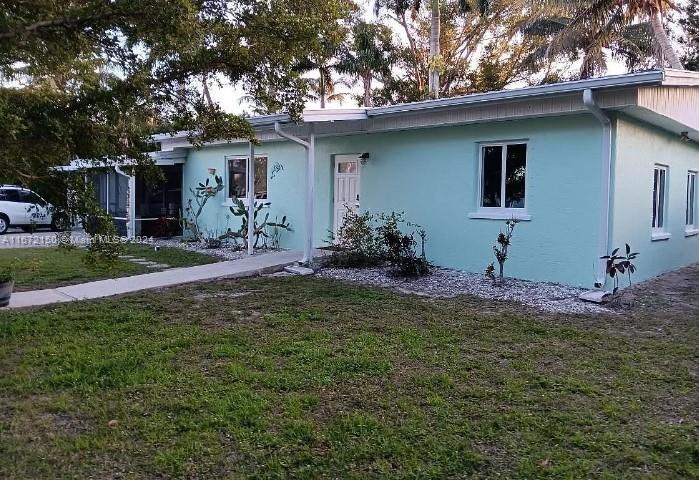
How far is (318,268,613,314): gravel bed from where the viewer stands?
26.6 ft

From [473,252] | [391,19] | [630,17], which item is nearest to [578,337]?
[473,252]

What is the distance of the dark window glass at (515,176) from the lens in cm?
995

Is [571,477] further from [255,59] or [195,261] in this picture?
[195,261]

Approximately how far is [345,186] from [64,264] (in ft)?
19.3

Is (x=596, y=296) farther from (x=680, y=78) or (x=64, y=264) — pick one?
(x=64, y=264)

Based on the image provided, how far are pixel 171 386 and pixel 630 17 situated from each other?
786 inches

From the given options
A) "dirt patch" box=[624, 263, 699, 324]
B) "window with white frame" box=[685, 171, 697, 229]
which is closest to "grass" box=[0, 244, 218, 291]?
"dirt patch" box=[624, 263, 699, 324]

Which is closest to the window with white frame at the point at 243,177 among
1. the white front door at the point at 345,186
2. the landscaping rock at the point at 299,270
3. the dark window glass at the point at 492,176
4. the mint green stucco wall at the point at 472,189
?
the mint green stucco wall at the point at 472,189

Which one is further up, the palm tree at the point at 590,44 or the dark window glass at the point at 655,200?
the palm tree at the point at 590,44

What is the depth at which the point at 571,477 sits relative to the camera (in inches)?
131

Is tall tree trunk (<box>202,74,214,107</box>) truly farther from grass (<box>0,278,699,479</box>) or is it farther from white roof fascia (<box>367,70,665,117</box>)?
white roof fascia (<box>367,70,665,117</box>)

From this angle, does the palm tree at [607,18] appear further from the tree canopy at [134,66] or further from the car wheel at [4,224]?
the car wheel at [4,224]

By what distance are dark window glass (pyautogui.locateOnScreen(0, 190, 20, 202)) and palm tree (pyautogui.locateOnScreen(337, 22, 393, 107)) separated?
13.0 meters

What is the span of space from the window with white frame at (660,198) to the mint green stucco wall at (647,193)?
12 cm
